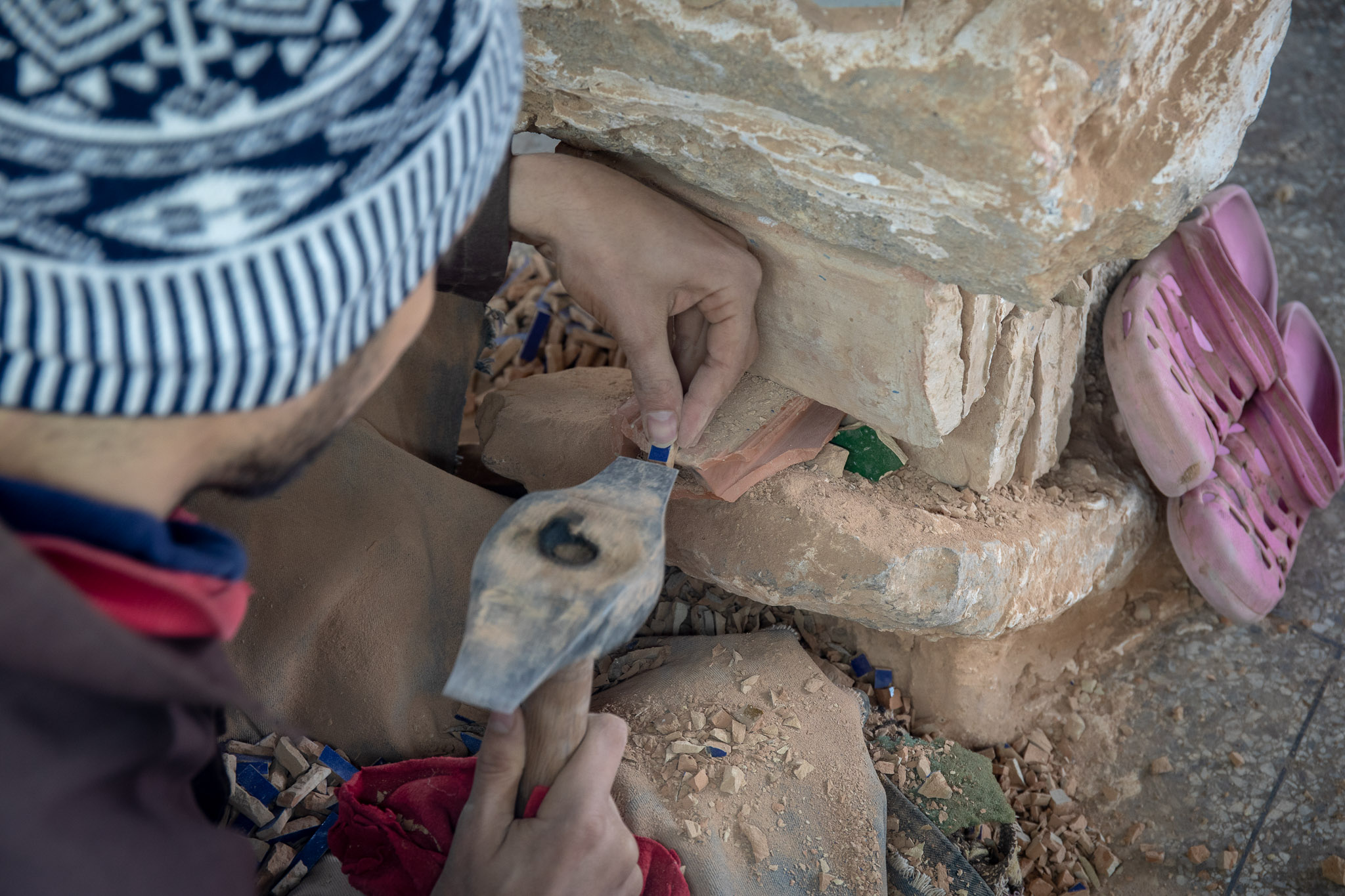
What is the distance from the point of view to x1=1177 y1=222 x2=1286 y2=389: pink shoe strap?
7.56ft

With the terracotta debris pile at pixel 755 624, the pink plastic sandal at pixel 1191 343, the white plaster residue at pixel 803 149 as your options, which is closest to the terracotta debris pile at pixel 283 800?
the terracotta debris pile at pixel 755 624

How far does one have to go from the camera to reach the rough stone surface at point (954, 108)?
1.26 metres

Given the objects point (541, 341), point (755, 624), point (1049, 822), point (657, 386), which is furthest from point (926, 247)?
Answer: point (541, 341)

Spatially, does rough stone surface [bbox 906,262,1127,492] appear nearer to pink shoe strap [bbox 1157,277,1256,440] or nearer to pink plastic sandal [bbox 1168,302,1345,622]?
pink shoe strap [bbox 1157,277,1256,440]

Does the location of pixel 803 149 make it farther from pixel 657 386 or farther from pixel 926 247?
pixel 657 386

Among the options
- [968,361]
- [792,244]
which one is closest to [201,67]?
[792,244]

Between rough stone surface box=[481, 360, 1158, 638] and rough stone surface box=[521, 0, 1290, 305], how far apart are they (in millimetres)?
580

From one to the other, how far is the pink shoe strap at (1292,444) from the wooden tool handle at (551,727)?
6.28ft

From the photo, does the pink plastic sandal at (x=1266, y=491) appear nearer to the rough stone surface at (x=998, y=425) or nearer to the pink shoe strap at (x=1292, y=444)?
the pink shoe strap at (x=1292, y=444)

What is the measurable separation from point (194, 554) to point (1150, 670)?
2187 mm

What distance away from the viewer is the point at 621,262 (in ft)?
5.63

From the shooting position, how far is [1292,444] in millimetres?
2322

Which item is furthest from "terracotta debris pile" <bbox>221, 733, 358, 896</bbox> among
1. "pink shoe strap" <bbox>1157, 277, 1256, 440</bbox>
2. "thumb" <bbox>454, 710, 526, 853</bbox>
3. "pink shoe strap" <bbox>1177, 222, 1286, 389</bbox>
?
"pink shoe strap" <bbox>1177, 222, 1286, 389</bbox>

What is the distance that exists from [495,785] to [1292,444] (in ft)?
7.00
